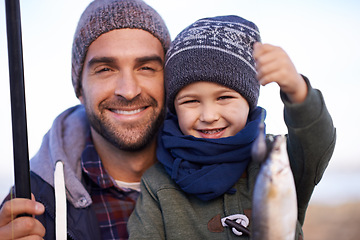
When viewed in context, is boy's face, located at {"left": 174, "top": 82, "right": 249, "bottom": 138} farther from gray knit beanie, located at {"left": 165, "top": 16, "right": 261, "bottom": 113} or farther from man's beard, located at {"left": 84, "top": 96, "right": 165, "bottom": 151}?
man's beard, located at {"left": 84, "top": 96, "right": 165, "bottom": 151}

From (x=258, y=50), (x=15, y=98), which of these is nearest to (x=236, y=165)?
(x=258, y=50)

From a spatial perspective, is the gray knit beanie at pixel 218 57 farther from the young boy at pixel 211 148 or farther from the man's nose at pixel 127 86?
the man's nose at pixel 127 86

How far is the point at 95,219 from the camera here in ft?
8.71

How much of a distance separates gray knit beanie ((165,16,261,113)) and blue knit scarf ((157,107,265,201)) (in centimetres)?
25

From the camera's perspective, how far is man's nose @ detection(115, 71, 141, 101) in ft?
9.17

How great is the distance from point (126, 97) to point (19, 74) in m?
0.95

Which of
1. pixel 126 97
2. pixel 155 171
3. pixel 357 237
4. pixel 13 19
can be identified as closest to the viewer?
pixel 13 19

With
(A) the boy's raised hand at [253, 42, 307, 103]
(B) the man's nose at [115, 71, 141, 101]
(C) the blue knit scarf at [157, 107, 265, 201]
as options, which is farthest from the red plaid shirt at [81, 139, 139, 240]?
(A) the boy's raised hand at [253, 42, 307, 103]

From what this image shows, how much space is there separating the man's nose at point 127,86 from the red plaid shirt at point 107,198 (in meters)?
0.57

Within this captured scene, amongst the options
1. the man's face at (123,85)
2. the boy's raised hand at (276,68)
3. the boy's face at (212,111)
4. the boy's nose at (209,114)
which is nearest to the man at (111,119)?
the man's face at (123,85)

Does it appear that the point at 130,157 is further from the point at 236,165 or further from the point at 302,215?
the point at 302,215

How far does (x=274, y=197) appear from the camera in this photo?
1270 mm

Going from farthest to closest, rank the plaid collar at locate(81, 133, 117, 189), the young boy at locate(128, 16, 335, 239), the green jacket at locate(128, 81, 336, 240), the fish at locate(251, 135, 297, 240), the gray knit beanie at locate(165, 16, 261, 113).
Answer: the plaid collar at locate(81, 133, 117, 189)
the gray knit beanie at locate(165, 16, 261, 113)
the young boy at locate(128, 16, 335, 239)
the green jacket at locate(128, 81, 336, 240)
the fish at locate(251, 135, 297, 240)

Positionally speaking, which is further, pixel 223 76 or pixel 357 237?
pixel 357 237
